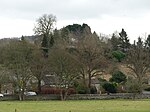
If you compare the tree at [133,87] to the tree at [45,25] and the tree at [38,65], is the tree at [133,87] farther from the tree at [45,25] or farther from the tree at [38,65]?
the tree at [45,25]

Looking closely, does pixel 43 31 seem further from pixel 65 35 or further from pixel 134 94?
pixel 134 94

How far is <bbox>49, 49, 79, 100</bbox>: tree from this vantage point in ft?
265

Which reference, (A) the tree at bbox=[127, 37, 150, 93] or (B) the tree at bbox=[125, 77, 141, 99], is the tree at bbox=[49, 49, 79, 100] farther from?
(A) the tree at bbox=[127, 37, 150, 93]

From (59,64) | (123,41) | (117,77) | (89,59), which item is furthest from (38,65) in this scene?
(123,41)

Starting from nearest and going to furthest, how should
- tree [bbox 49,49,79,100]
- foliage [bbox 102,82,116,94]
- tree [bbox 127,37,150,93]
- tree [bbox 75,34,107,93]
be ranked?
tree [bbox 49,49,79,100]
tree [bbox 75,34,107,93]
foliage [bbox 102,82,116,94]
tree [bbox 127,37,150,93]

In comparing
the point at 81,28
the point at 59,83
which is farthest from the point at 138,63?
the point at 81,28

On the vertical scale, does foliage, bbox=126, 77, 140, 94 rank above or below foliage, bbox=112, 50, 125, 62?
below

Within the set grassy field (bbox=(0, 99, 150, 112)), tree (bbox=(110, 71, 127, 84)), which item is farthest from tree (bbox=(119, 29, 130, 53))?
grassy field (bbox=(0, 99, 150, 112))

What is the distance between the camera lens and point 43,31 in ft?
398

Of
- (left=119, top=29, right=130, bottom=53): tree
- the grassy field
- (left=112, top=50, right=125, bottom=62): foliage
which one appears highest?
(left=119, top=29, right=130, bottom=53): tree

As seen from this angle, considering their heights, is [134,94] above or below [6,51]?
below

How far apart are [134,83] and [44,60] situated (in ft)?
61.4

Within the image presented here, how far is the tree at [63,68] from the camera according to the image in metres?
80.8

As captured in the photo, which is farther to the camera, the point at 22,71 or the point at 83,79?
the point at 83,79
